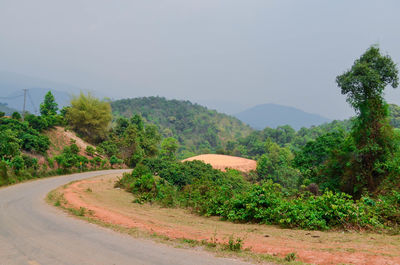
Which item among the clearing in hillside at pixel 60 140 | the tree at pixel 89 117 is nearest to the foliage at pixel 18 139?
the clearing in hillside at pixel 60 140

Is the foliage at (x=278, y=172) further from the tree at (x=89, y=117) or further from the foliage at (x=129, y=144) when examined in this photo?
the tree at (x=89, y=117)

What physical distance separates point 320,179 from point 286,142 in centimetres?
7261

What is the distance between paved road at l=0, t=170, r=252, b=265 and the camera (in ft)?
18.9

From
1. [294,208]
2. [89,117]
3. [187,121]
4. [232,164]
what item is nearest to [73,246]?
[294,208]

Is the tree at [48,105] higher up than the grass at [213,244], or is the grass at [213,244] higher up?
the tree at [48,105]

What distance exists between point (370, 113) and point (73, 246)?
15092 mm

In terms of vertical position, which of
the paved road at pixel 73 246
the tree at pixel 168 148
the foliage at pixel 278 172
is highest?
the tree at pixel 168 148

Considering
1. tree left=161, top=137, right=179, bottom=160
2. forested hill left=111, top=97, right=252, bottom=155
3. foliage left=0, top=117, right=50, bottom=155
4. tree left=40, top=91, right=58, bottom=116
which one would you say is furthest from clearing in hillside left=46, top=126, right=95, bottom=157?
forested hill left=111, top=97, right=252, bottom=155

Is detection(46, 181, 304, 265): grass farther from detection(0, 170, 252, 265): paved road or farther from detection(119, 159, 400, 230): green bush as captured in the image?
detection(119, 159, 400, 230): green bush

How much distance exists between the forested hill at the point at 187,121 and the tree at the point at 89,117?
51778 mm

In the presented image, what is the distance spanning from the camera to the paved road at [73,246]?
5760mm

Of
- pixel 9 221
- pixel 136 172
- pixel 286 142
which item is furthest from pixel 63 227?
pixel 286 142

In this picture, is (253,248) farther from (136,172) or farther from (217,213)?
(136,172)

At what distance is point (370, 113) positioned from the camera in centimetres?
1445
